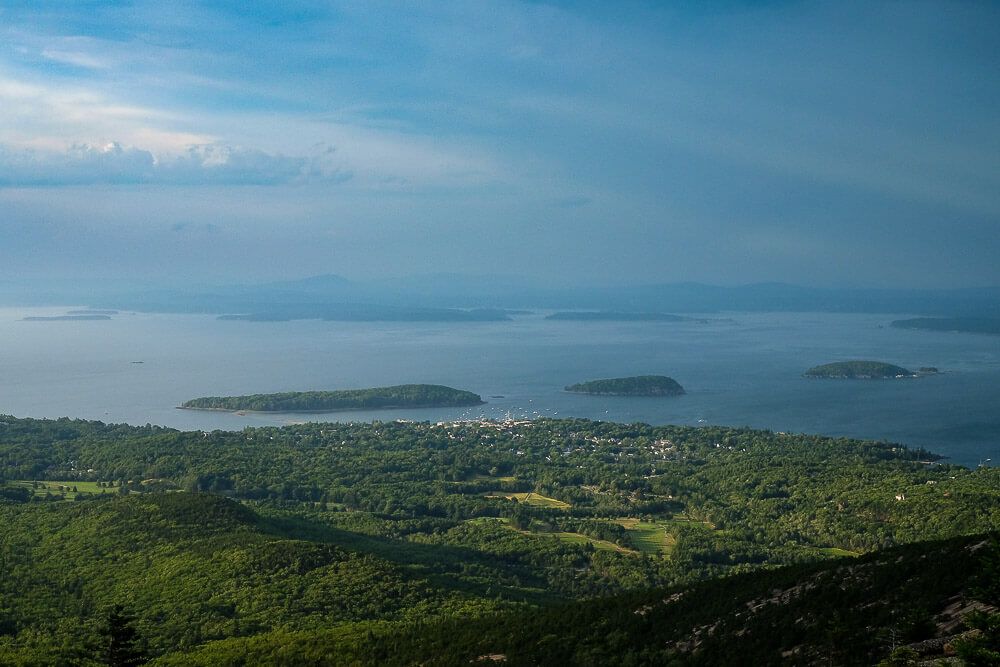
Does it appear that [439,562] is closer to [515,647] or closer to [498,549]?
[498,549]

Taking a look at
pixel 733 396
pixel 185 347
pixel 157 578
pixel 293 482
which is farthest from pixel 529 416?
pixel 185 347

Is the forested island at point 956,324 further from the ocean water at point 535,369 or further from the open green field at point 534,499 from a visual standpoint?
the open green field at point 534,499

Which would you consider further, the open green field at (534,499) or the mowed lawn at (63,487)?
the open green field at (534,499)

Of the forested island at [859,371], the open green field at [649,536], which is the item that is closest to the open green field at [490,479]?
the open green field at [649,536]

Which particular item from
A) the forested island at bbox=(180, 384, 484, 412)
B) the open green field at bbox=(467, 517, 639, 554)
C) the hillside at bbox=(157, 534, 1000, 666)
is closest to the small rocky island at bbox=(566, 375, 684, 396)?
the forested island at bbox=(180, 384, 484, 412)

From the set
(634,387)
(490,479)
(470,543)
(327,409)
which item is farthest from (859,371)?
(470,543)

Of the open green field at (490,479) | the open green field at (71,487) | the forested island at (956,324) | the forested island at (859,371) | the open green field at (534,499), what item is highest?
the forested island at (956,324)

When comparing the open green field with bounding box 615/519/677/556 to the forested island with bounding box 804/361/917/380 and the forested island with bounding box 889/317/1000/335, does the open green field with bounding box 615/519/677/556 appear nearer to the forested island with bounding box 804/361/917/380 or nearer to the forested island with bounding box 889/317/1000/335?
the forested island with bounding box 804/361/917/380

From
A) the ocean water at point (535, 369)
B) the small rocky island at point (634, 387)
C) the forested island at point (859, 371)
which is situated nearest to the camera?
the ocean water at point (535, 369)
